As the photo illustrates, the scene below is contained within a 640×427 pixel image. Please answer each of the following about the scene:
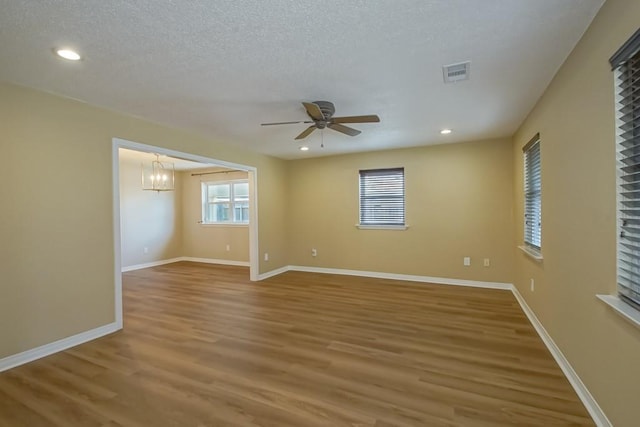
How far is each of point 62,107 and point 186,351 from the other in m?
2.61

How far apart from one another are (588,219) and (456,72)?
1423 mm

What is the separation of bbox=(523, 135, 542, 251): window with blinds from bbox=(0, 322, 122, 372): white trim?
4.78m

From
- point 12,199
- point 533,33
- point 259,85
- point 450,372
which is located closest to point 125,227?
point 12,199

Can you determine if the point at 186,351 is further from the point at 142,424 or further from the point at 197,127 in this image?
the point at 197,127

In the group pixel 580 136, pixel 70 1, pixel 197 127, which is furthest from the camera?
pixel 197 127

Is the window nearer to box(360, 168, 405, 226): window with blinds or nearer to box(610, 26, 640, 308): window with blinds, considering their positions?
box(360, 168, 405, 226): window with blinds

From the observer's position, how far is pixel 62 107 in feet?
9.57

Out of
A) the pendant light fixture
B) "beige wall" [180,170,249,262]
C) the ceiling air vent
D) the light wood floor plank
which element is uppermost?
the ceiling air vent

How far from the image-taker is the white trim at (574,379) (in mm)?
1790

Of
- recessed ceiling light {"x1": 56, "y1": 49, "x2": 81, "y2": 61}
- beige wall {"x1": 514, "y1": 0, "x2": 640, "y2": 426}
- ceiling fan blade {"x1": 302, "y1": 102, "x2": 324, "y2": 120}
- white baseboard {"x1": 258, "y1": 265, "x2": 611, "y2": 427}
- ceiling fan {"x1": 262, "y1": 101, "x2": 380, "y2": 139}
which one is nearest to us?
→ beige wall {"x1": 514, "y1": 0, "x2": 640, "y2": 426}

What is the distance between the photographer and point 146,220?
715cm

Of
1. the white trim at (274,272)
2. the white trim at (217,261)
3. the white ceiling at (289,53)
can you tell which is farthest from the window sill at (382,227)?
the white trim at (217,261)

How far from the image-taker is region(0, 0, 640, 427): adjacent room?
173 cm

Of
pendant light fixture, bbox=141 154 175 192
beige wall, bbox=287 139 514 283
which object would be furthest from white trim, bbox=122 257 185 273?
beige wall, bbox=287 139 514 283
